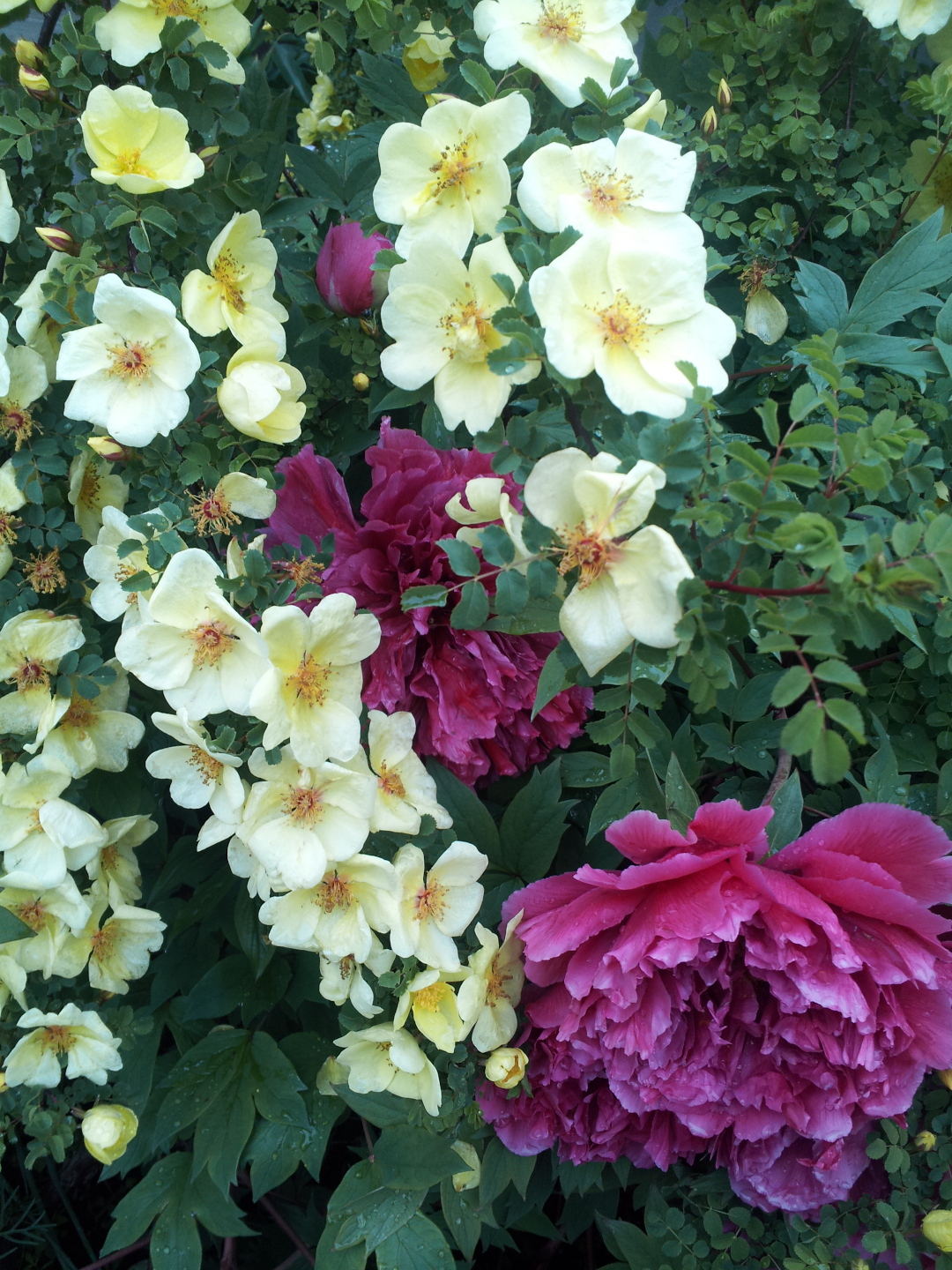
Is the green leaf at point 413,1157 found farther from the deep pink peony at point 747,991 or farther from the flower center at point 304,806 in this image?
the flower center at point 304,806

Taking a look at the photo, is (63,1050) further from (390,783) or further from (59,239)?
(59,239)

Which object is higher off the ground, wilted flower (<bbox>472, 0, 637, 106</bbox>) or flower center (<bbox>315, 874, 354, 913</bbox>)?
wilted flower (<bbox>472, 0, 637, 106</bbox>)

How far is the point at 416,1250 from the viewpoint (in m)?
0.80

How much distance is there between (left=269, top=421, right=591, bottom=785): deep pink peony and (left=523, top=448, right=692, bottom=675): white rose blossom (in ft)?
0.43

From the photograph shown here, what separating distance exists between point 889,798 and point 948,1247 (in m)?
0.30

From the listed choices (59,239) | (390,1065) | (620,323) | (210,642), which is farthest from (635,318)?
(390,1065)

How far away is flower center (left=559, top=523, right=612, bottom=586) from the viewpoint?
1.77 feet

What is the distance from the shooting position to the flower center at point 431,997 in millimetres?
711

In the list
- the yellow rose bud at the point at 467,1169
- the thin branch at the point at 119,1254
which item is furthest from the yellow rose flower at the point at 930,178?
the thin branch at the point at 119,1254

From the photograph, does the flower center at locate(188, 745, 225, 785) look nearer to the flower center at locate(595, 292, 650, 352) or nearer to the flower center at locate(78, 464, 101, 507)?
the flower center at locate(78, 464, 101, 507)

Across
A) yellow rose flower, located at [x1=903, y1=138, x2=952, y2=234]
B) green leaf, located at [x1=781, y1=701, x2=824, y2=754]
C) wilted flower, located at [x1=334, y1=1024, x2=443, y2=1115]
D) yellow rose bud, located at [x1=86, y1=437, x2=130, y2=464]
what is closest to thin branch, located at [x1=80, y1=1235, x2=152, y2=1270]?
wilted flower, located at [x1=334, y1=1024, x2=443, y2=1115]

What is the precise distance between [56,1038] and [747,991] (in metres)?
0.56

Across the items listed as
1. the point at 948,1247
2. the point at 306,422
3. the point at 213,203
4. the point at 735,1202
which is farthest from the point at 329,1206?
the point at 213,203

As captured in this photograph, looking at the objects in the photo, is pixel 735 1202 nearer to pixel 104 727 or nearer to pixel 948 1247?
pixel 948 1247
